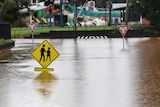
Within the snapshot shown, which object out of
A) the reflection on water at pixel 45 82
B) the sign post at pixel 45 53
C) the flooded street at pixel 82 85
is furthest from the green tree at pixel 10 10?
the reflection on water at pixel 45 82

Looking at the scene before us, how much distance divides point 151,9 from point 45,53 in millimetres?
38318

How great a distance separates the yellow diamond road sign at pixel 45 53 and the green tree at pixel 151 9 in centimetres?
3746

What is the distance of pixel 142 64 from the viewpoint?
62.2ft

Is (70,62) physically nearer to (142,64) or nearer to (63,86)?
(142,64)

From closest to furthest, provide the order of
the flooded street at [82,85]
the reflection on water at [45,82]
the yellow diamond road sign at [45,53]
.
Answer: the flooded street at [82,85]
the reflection on water at [45,82]
the yellow diamond road sign at [45,53]

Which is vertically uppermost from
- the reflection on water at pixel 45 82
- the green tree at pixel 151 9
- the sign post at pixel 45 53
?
the green tree at pixel 151 9

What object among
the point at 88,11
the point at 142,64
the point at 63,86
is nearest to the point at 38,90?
the point at 63,86

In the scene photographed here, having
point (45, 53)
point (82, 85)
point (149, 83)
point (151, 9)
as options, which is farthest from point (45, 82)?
point (151, 9)

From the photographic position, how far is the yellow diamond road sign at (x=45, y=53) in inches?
635

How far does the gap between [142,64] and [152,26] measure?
35964 mm

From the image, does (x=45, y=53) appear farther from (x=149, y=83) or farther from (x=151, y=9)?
(x=151, y=9)

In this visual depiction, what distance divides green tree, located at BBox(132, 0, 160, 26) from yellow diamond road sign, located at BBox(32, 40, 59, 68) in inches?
1475

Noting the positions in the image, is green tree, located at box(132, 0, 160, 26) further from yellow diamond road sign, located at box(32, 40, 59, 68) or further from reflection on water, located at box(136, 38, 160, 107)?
yellow diamond road sign, located at box(32, 40, 59, 68)

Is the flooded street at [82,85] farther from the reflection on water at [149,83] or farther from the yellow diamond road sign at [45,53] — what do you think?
the yellow diamond road sign at [45,53]
